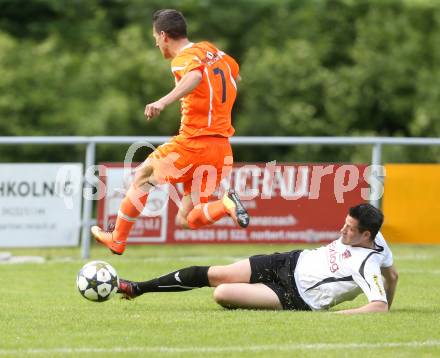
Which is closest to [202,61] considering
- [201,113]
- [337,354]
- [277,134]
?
[201,113]

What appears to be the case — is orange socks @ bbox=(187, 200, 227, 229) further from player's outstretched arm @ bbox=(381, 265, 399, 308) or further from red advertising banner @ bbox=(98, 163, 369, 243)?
red advertising banner @ bbox=(98, 163, 369, 243)

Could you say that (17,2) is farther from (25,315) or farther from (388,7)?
(25,315)

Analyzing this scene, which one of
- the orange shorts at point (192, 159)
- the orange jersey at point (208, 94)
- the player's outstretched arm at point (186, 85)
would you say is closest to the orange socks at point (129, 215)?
the orange shorts at point (192, 159)

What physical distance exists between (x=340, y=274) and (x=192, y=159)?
6.21 ft

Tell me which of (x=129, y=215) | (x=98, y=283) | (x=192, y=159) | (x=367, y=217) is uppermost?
(x=192, y=159)

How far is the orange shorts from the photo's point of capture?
9.76m

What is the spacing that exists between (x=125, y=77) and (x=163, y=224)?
656 inches

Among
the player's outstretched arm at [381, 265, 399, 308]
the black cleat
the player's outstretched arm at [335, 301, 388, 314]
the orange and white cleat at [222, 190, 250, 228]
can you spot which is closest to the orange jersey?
the orange and white cleat at [222, 190, 250, 228]

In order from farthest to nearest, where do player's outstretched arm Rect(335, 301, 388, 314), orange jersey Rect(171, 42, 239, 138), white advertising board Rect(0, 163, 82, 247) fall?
white advertising board Rect(0, 163, 82, 247) → orange jersey Rect(171, 42, 239, 138) → player's outstretched arm Rect(335, 301, 388, 314)

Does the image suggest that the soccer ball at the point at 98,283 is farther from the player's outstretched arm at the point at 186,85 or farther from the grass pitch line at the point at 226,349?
the grass pitch line at the point at 226,349

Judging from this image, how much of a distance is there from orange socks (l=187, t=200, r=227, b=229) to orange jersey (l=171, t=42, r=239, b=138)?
0.64 metres

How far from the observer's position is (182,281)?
9.05m

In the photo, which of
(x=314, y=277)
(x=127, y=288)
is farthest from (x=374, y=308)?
(x=127, y=288)

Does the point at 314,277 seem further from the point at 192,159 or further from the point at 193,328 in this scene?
the point at 192,159
